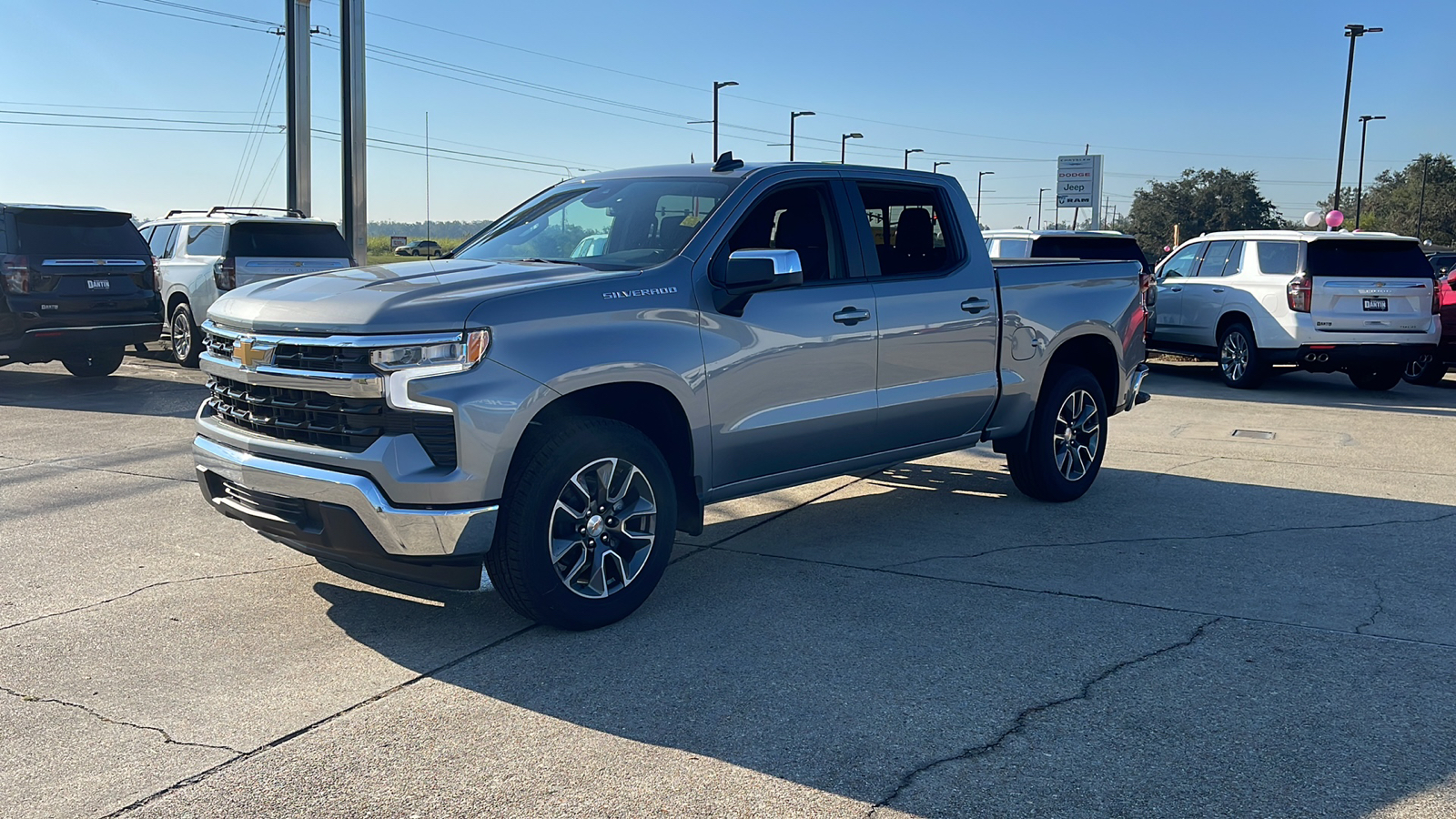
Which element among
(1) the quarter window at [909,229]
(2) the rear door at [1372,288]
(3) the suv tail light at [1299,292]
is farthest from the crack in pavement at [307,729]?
(2) the rear door at [1372,288]

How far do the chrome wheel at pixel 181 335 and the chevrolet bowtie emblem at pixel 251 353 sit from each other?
36.3 ft

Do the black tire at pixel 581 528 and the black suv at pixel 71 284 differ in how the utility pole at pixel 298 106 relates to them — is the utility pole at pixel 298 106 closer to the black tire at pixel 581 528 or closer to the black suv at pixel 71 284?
the black suv at pixel 71 284

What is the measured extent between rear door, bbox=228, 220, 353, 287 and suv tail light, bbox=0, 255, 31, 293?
2.31m

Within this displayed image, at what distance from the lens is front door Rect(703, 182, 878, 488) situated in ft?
17.6

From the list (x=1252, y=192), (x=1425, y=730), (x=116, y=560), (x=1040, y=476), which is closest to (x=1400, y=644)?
(x=1425, y=730)

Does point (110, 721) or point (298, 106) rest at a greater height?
point (298, 106)

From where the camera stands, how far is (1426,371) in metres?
15.0

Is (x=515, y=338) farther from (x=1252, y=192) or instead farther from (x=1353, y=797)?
(x=1252, y=192)

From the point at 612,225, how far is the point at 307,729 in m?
2.82

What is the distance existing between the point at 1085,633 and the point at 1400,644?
1225 millimetres

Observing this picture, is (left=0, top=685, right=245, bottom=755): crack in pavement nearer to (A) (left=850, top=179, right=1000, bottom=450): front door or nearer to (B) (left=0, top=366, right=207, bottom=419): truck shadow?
(A) (left=850, top=179, right=1000, bottom=450): front door

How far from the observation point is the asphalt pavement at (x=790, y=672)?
3.48 meters

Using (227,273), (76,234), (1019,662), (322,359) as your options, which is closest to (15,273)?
(76,234)

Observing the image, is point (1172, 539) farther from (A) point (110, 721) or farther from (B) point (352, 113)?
(B) point (352, 113)
